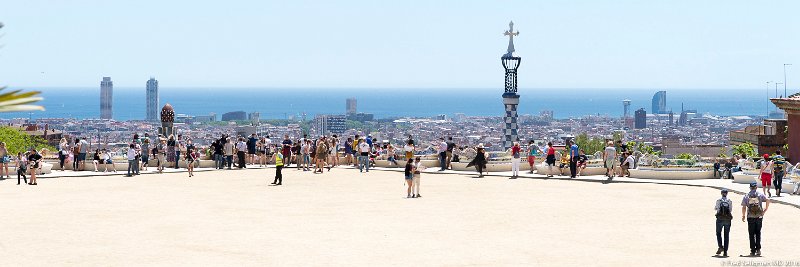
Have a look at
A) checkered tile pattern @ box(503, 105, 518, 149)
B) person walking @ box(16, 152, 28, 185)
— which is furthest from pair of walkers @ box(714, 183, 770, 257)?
checkered tile pattern @ box(503, 105, 518, 149)

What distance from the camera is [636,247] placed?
18047mm

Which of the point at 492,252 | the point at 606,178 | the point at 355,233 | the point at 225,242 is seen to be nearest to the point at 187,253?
the point at 225,242

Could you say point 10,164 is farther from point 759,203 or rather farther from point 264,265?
point 759,203

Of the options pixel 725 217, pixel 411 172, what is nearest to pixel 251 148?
pixel 411 172

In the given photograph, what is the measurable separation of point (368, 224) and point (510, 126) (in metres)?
30.9

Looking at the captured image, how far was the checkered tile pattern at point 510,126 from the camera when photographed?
51.2 meters

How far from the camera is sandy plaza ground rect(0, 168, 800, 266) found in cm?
1697

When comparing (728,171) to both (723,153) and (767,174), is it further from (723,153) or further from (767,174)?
(723,153)

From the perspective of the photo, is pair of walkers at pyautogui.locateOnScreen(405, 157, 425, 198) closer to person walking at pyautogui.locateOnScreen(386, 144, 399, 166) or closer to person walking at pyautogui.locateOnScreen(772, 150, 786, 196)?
person walking at pyautogui.locateOnScreen(772, 150, 786, 196)

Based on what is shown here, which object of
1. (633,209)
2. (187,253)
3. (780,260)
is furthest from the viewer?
(633,209)

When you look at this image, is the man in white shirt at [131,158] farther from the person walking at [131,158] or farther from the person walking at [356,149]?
the person walking at [356,149]

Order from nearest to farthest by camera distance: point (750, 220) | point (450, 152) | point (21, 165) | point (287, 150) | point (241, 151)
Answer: point (750, 220), point (21, 165), point (450, 152), point (241, 151), point (287, 150)

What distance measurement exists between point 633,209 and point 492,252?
25.0 feet

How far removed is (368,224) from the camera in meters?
21.3
